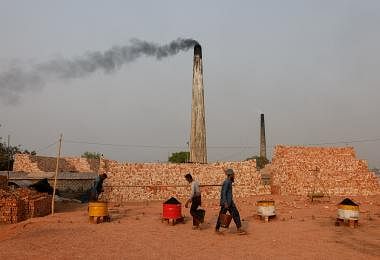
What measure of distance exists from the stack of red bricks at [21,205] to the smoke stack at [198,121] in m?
16.9

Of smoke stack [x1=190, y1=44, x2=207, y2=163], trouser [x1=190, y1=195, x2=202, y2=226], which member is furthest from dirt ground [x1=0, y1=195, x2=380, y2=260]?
smoke stack [x1=190, y1=44, x2=207, y2=163]

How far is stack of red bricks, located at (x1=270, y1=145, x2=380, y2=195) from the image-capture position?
2503cm

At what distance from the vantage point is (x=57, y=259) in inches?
310

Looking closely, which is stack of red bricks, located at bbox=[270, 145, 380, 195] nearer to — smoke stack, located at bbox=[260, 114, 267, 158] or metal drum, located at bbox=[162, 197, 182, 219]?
metal drum, located at bbox=[162, 197, 182, 219]

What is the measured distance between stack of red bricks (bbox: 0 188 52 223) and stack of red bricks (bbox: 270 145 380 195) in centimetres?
1509

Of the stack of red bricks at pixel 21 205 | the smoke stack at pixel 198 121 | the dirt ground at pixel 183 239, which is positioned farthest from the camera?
the smoke stack at pixel 198 121

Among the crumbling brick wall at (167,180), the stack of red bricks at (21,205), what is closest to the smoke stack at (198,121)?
the crumbling brick wall at (167,180)

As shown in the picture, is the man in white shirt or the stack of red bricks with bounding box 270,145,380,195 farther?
the stack of red bricks with bounding box 270,145,380,195

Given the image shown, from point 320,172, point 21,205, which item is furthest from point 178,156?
point 21,205

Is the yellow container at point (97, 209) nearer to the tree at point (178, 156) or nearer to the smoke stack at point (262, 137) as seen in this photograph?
the smoke stack at point (262, 137)

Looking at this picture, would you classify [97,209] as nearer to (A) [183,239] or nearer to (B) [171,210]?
(B) [171,210]

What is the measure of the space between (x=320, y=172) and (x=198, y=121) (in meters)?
10.5

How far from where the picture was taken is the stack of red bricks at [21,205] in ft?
42.7

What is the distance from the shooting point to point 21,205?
44.4 feet
